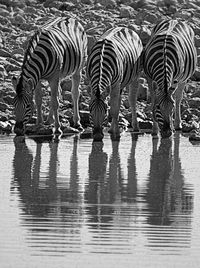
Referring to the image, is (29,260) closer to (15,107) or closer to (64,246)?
(64,246)

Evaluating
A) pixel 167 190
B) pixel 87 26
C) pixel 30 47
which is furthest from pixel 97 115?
pixel 87 26

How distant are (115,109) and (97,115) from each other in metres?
1.07

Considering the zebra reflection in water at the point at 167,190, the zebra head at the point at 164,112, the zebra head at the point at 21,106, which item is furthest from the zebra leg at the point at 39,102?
the zebra reflection in water at the point at 167,190

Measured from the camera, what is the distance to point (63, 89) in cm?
2131

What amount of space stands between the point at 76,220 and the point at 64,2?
2142 cm

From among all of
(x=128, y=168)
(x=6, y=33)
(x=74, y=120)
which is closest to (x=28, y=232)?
(x=128, y=168)

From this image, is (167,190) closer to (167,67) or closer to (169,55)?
(167,67)

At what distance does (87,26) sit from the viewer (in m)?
27.1

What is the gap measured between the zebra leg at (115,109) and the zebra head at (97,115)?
2.65ft

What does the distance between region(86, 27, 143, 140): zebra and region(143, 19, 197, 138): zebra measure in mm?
292

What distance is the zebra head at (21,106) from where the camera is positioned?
1717cm

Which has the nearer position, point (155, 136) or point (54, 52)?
point (155, 136)

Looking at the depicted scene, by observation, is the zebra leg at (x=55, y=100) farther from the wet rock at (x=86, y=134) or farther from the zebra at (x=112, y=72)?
the zebra at (x=112, y=72)

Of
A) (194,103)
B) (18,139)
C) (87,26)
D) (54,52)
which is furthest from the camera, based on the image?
(87,26)
